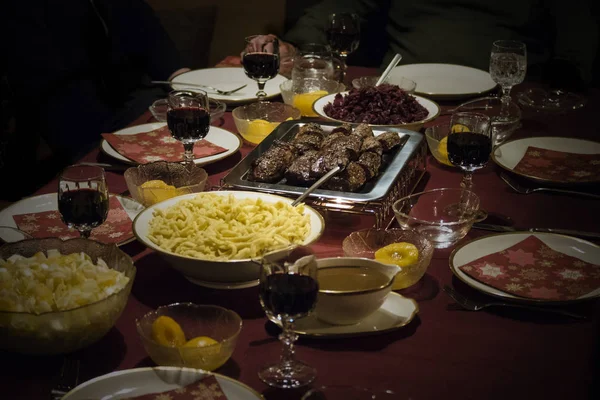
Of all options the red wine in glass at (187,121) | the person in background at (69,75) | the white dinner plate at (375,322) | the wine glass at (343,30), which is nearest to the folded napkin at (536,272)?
the white dinner plate at (375,322)

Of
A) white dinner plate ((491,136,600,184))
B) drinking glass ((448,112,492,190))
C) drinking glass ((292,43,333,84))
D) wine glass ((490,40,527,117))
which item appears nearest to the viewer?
drinking glass ((448,112,492,190))

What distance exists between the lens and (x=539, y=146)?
2.29 metres

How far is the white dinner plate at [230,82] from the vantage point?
2.67 metres

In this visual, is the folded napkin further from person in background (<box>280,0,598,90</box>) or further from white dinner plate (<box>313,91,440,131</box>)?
person in background (<box>280,0,598,90</box>)

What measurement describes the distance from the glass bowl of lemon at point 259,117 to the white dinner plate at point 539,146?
654mm

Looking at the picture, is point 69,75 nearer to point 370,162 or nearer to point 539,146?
point 370,162

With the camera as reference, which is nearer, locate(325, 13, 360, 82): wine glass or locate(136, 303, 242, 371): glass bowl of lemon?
locate(136, 303, 242, 371): glass bowl of lemon

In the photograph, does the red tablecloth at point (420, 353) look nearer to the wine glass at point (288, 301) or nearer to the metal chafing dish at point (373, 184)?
the wine glass at point (288, 301)

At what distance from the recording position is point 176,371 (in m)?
1.10

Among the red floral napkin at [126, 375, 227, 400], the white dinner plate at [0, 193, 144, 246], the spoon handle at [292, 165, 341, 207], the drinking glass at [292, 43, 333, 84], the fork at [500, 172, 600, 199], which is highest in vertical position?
the spoon handle at [292, 165, 341, 207]

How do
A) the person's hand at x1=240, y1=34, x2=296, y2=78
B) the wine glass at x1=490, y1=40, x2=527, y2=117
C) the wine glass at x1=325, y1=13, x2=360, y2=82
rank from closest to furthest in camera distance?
the wine glass at x1=490, y1=40, x2=527, y2=117 < the person's hand at x1=240, y1=34, x2=296, y2=78 < the wine glass at x1=325, y1=13, x2=360, y2=82

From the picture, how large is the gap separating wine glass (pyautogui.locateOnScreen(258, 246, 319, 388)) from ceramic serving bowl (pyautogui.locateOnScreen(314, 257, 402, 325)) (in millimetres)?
89

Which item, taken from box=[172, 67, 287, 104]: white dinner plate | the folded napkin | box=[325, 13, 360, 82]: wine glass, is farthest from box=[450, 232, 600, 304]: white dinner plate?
box=[325, 13, 360, 82]: wine glass

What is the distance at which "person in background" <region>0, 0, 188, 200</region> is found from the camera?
3.11m
